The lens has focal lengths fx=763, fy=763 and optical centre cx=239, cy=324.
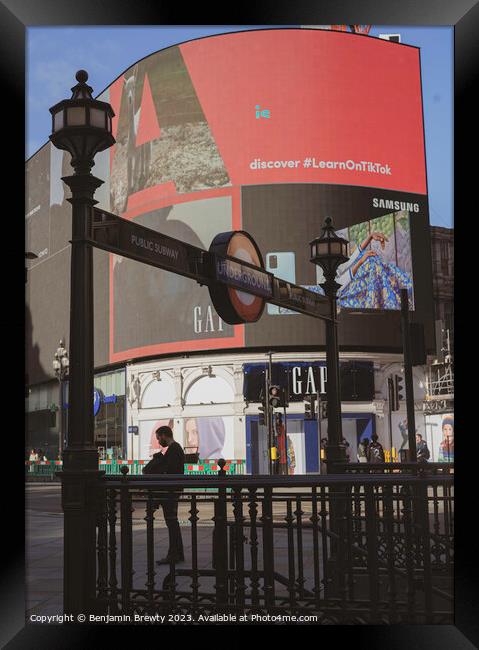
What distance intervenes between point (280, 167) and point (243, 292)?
3114 centimetres

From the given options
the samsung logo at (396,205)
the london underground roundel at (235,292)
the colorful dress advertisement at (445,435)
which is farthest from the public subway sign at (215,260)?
the samsung logo at (396,205)

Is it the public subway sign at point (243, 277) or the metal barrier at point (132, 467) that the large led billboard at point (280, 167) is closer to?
the metal barrier at point (132, 467)

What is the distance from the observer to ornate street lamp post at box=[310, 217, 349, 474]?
917cm

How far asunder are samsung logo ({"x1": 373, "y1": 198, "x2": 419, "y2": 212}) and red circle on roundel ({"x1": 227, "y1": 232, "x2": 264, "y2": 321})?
31993 millimetres

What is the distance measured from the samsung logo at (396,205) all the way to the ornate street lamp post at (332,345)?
29128mm

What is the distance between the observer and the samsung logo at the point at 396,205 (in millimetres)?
38366

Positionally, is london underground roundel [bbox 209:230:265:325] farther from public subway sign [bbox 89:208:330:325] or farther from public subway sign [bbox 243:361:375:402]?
public subway sign [bbox 243:361:375:402]

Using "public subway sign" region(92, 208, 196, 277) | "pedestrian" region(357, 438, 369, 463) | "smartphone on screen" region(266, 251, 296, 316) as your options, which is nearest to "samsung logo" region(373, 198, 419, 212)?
"smartphone on screen" region(266, 251, 296, 316)

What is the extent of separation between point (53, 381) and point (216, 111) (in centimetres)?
2360
